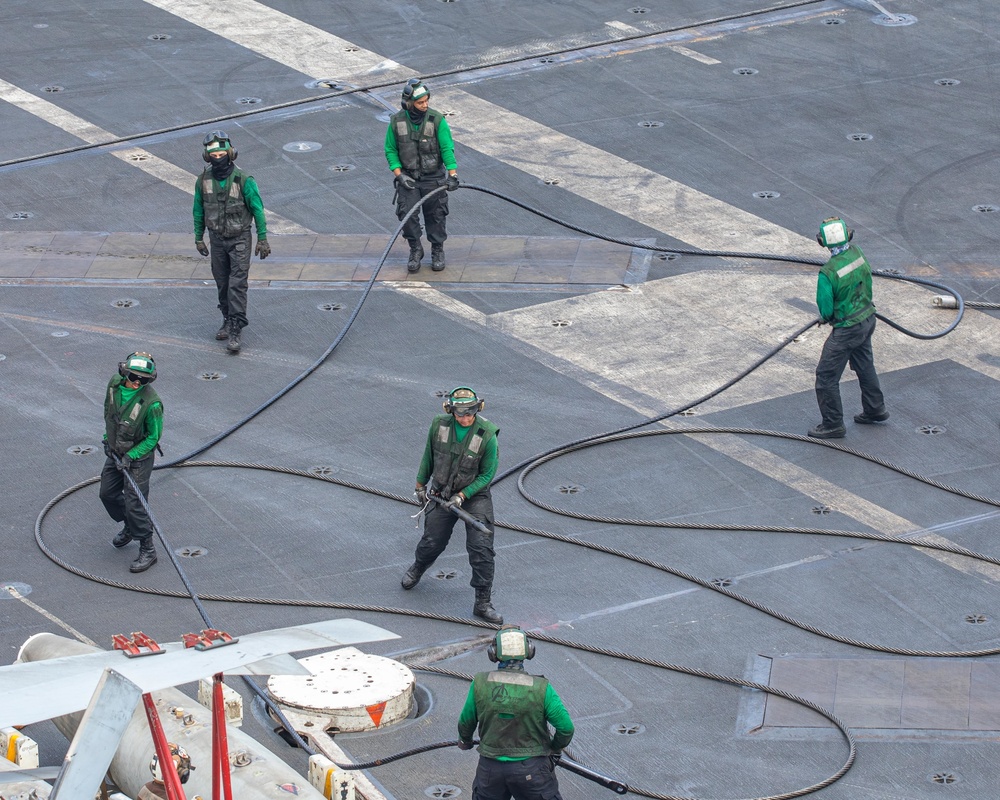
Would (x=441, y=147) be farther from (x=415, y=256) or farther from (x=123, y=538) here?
(x=123, y=538)

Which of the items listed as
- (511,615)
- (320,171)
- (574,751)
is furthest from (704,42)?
(574,751)

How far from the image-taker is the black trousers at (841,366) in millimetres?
14883

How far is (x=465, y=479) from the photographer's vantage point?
12430 millimetres

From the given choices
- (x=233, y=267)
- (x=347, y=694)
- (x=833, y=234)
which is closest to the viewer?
(x=347, y=694)

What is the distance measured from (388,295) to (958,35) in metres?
10.5

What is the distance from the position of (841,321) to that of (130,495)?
6041 mm

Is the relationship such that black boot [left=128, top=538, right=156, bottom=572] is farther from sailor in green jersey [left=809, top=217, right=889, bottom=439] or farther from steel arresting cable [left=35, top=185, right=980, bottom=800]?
sailor in green jersey [left=809, top=217, right=889, bottom=439]

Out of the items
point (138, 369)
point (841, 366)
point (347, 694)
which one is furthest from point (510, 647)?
point (841, 366)

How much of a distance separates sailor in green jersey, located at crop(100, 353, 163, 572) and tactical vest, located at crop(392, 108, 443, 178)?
17.4 ft

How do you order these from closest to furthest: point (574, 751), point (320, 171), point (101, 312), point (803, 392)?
point (574, 751) → point (803, 392) → point (101, 312) → point (320, 171)

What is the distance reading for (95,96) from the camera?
2203cm

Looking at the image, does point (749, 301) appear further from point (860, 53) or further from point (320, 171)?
point (860, 53)

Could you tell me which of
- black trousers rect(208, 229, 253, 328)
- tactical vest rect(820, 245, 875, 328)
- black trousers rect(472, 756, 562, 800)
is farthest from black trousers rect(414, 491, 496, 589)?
black trousers rect(208, 229, 253, 328)

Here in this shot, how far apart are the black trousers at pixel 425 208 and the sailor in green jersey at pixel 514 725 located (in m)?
8.47
